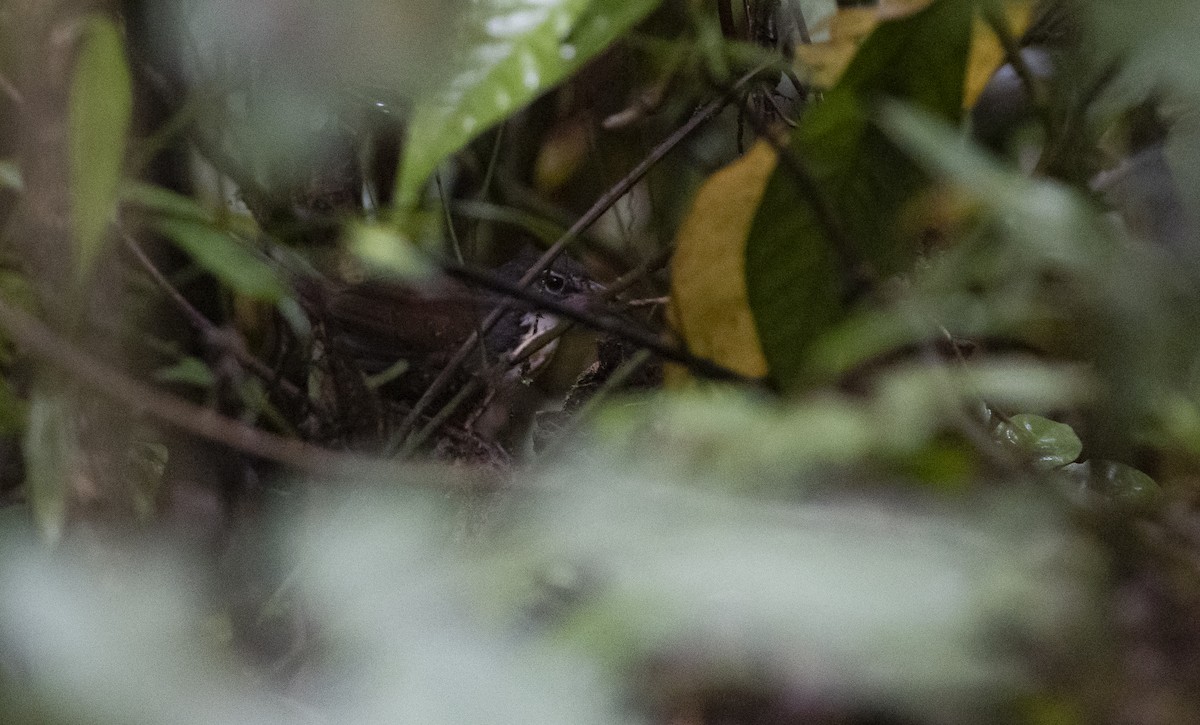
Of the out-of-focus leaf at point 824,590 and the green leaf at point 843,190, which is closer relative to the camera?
the out-of-focus leaf at point 824,590

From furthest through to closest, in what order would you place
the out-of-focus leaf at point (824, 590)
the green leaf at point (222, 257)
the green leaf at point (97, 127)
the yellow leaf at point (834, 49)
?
the yellow leaf at point (834, 49), the green leaf at point (222, 257), the green leaf at point (97, 127), the out-of-focus leaf at point (824, 590)

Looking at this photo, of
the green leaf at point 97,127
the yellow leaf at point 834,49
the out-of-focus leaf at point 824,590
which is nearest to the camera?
the out-of-focus leaf at point 824,590

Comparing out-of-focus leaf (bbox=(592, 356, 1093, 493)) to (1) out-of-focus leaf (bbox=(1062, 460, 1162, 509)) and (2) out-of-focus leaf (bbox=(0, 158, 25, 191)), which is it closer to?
(1) out-of-focus leaf (bbox=(1062, 460, 1162, 509))

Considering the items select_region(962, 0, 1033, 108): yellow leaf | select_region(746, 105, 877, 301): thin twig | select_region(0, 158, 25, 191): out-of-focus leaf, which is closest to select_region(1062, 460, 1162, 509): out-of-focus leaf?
select_region(746, 105, 877, 301): thin twig

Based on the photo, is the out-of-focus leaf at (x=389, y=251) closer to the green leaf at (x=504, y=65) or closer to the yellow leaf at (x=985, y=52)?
the green leaf at (x=504, y=65)

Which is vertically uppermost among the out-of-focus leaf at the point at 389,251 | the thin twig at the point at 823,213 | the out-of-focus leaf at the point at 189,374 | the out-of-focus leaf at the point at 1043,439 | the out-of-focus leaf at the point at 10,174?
the out-of-focus leaf at the point at 10,174

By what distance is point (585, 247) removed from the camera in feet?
2.66

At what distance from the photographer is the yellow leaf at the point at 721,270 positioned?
58 cm

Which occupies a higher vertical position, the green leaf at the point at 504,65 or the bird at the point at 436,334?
the green leaf at the point at 504,65

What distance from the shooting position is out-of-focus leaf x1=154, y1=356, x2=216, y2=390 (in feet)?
2.05

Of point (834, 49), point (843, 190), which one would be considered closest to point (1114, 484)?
point (843, 190)

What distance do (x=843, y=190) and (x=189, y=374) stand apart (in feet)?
1.59

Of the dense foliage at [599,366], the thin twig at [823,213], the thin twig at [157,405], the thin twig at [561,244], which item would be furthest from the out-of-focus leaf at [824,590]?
the thin twig at [561,244]

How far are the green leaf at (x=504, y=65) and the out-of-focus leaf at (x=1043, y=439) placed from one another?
15.3 inches
